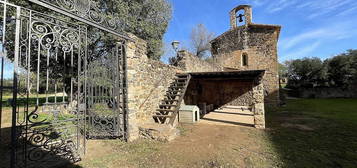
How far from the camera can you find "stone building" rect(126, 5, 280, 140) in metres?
4.75

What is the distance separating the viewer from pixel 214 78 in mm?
8281

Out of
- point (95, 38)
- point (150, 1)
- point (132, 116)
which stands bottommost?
point (132, 116)

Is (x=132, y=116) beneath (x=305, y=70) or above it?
beneath

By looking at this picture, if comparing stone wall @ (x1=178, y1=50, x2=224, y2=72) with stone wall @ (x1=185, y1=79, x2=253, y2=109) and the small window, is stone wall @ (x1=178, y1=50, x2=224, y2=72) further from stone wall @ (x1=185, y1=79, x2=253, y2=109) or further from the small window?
the small window

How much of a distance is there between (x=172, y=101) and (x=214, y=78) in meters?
3.20

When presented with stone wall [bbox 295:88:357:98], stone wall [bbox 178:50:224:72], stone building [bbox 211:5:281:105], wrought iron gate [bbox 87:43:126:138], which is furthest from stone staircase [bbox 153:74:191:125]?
stone wall [bbox 295:88:357:98]

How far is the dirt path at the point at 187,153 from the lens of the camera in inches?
126

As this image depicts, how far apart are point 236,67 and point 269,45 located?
2.97 meters

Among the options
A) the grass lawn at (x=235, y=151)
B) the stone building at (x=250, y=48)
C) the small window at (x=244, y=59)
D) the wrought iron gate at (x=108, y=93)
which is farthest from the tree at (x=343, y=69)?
the wrought iron gate at (x=108, y=93)

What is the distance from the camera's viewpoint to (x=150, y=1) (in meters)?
10.1

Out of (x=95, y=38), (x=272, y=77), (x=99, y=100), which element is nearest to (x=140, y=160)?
(x=99, y=100)

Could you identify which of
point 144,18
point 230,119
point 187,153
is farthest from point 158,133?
point 144,18

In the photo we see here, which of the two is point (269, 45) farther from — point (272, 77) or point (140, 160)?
point (140, 160)

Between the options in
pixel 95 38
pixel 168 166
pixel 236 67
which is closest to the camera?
pixel 168 166
